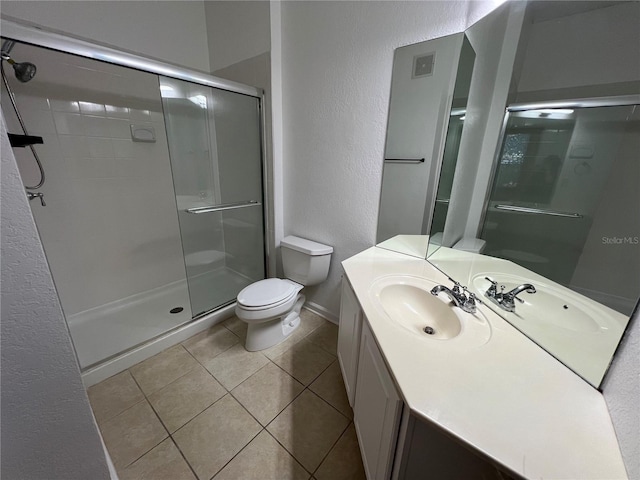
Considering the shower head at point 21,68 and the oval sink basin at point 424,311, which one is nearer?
the oval sink basin at point 424,311

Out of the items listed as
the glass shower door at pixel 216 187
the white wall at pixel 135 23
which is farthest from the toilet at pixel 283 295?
the white wall at pixel 135 23

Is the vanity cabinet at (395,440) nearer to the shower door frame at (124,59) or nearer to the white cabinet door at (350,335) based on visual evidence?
the white cabinet door at (350,335)

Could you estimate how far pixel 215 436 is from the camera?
1.18m

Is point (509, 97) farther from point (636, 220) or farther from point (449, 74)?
point (636, 220)

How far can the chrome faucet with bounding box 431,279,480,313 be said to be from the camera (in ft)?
3.16

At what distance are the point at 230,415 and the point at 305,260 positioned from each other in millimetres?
1030

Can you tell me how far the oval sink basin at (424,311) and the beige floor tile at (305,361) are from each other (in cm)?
78

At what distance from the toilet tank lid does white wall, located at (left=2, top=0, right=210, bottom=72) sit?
1709 mm

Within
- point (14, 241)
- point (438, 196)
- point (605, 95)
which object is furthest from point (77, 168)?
point (605, 95)

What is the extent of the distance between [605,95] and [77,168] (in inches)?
108

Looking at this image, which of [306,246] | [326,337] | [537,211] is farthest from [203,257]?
[537,211]

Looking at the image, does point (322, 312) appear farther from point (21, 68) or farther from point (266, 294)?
point (21, 68)

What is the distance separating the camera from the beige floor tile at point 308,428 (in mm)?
1124

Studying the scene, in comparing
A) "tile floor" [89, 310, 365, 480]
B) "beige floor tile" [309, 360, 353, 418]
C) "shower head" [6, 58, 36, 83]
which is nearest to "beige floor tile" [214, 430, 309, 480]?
"tile floor" [89, 310, 365, 480]
